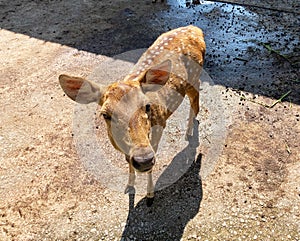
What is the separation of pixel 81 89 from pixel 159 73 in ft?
3.05

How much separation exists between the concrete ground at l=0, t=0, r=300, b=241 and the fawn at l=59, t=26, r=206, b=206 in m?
0.69

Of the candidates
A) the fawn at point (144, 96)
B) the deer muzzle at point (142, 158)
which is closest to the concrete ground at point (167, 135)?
the fawn at point (144, 96)

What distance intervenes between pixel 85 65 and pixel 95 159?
296 cm

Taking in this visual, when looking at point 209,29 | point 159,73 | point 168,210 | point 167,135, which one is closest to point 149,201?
point 168,210

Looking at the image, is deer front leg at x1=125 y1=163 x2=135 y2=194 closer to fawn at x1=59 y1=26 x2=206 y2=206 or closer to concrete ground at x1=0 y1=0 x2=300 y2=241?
fawn at x1=59 y1=26 x2=206 y2=206

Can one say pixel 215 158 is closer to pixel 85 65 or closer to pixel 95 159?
pixel 95 159

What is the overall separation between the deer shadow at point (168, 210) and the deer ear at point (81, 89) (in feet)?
6.10

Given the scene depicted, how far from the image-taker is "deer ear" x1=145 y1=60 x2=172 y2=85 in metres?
4.08

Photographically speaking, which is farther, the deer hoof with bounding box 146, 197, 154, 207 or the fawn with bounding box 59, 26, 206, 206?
the deer hoof with bounding box 146, 197, 154, 207

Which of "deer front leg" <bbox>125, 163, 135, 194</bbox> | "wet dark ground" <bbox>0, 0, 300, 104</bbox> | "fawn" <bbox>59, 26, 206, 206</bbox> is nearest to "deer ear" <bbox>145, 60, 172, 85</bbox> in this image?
"fawn" <bbox>59, 26, 206, 206</bbox>

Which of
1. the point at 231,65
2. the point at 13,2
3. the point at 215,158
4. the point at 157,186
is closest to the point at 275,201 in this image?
the point at 215,158

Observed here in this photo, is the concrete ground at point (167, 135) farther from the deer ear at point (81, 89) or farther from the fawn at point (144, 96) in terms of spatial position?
the deer ear at point (81, 89)

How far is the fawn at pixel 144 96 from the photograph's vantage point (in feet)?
12.4

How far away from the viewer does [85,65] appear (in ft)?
26.5
